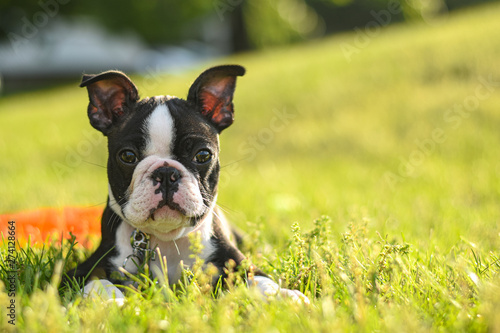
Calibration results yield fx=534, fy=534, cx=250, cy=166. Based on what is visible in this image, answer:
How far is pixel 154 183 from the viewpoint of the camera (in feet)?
9.12

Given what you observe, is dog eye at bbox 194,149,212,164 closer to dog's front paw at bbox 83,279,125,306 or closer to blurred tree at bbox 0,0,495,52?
dog's front paw at bbox 83,279,125,306

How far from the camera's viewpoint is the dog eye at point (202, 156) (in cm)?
298

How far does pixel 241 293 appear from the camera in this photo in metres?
2.47

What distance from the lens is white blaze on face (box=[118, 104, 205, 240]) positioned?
2.77m

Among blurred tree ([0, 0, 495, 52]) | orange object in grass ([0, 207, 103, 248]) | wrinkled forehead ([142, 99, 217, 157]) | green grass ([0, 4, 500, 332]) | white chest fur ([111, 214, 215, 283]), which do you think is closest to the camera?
green grass ([0, 4, 500, 332])

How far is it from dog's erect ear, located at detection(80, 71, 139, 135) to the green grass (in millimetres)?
787

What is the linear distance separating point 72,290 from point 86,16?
93.8ft

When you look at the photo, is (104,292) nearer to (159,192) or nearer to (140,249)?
(140,249)

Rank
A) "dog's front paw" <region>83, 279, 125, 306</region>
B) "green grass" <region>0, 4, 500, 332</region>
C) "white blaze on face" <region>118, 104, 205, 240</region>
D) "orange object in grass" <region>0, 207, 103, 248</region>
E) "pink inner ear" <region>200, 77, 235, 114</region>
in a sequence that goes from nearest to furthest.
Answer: "green grass" <region>0, 4, 500, 332</region> → "dog's front paw" <region>83, 279, 125, 306</region> → "white blaze on face" <region>118, 104, 205, 240</region> → "pink inner ear" <region>200, 77, 235, 114</region> → "orange object in grass" <region>0, 207, 103, 248</region>

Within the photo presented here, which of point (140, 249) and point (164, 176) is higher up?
point (164, 176)

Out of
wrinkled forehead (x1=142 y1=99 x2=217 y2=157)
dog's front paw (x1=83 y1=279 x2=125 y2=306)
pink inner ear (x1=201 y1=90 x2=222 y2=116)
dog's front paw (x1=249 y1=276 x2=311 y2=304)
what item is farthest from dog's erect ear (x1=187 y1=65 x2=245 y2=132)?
dog's front paw (x1=83 y1=279 x2=125 y2=306)

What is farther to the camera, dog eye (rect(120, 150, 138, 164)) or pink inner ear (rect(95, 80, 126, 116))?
pink inner ear (rect(95, 80, 126, 116))

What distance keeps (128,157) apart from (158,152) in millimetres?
167

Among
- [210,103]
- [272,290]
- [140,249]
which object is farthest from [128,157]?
[272,290]
